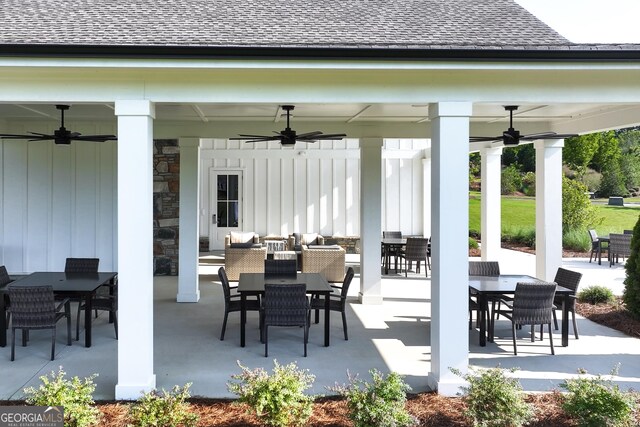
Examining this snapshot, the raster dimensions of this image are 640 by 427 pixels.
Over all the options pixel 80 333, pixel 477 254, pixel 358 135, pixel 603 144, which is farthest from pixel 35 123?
pixel 603 144

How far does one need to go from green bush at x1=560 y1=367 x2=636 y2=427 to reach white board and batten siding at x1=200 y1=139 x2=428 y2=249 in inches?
515

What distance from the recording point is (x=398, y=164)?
1769cm

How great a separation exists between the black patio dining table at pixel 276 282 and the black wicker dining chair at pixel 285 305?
47cm

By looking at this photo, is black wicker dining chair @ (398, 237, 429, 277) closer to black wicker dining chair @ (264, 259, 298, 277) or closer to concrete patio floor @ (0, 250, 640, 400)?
concrete patio floor @ (0, 250, 640, 400)

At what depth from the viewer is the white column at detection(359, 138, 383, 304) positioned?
32.4ft

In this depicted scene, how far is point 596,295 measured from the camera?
9820 millimetres

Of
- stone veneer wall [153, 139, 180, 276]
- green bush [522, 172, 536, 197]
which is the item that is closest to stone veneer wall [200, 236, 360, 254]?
stone veneer wall [153, 139, 180, 276]

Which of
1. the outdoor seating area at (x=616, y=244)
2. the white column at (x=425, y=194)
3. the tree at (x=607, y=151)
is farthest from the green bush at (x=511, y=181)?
the outdoor seating area at (x=616, y=244)

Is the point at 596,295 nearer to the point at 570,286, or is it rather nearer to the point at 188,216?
the point at 570,286

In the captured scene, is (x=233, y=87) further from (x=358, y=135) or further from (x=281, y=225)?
(x=281, y=225)

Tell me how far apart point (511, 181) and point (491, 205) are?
2262 centimetres

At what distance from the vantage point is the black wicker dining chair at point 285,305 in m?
6.65

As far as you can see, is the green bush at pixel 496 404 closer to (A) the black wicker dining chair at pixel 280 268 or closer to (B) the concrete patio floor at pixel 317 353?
(B) the concrete patio floor at pixel 317 353

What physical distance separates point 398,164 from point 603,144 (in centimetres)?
2270
